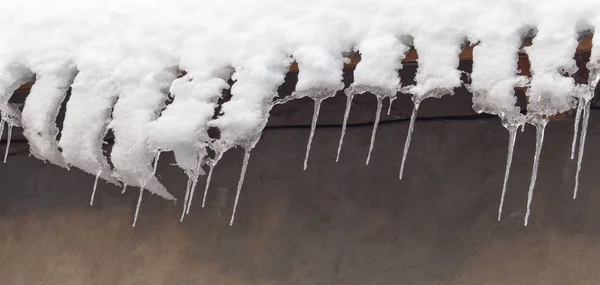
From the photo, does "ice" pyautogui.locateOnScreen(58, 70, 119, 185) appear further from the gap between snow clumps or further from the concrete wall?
the concrete wall

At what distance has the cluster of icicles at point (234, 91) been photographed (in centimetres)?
140

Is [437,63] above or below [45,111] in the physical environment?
above

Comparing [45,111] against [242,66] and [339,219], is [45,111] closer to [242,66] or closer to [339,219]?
[242,66]

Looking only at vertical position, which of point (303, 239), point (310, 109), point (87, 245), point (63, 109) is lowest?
point (87, 245)

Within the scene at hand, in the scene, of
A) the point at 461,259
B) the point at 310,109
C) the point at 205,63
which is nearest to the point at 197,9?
the point at 205,63

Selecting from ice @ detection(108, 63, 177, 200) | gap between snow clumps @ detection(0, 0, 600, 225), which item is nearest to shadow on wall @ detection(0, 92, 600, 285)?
gap between snow clumps @ detection(0, 0, 600, 225)

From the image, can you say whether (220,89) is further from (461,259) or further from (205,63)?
(461,259)

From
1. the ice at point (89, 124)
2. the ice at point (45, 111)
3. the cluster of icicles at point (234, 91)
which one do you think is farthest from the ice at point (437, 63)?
the ice at point (45, 111)

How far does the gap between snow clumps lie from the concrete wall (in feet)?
1.32

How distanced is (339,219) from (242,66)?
727mm

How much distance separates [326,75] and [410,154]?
2.22 ft

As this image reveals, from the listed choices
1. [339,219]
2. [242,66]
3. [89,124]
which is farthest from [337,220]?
[89,124]

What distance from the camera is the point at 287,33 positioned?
1639mm

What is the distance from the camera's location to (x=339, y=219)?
211cm
